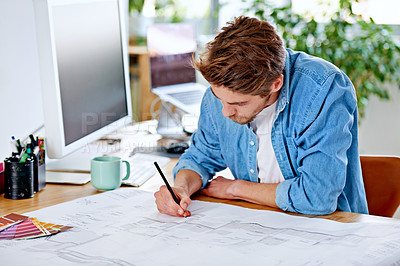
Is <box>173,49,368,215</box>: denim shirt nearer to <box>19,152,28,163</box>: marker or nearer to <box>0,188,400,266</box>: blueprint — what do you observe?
<box>0,188,400,266</box>: blueprint

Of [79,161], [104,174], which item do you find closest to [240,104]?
[104,174]

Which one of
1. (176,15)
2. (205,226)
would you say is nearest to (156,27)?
(205,226)

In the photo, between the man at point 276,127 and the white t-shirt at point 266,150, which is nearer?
the man at point 276,127

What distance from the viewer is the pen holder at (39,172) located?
4.21ft

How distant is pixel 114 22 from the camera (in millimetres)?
1655

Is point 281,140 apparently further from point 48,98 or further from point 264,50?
point 48,98

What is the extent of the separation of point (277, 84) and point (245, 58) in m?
0.12

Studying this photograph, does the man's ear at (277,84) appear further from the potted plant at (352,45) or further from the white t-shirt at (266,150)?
the potted plant at (352,45)

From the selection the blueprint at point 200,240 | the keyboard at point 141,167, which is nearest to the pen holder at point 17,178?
the blueprint at point 200,240

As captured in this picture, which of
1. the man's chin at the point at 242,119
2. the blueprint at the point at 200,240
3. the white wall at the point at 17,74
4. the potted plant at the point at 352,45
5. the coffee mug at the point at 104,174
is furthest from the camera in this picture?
the potted plant at the point at 352,45

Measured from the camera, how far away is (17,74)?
5.16ft

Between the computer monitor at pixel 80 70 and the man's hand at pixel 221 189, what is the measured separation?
39cm

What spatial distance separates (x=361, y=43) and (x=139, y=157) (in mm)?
1827

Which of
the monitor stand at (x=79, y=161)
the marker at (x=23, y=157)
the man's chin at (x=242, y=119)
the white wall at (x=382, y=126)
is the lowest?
the white wall at (x=382, y=126)
